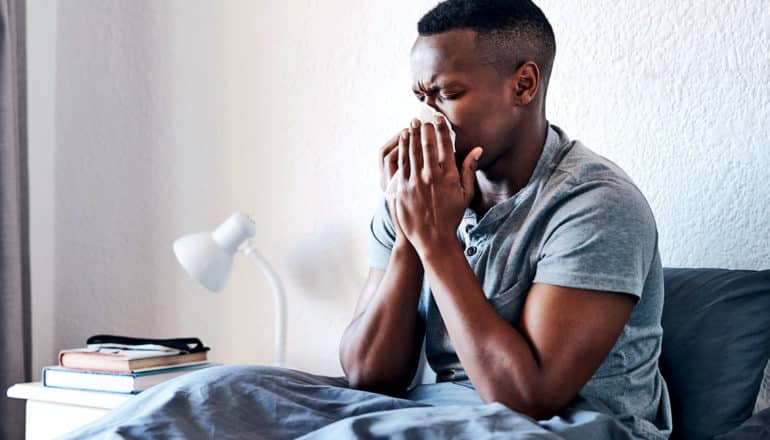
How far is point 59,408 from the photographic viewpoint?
1.91m

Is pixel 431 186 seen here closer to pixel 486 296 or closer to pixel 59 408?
pixel 486 296

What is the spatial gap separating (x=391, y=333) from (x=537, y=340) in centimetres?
31

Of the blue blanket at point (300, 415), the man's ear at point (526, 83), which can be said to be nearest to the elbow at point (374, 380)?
the blue blanket at point (300, 415)

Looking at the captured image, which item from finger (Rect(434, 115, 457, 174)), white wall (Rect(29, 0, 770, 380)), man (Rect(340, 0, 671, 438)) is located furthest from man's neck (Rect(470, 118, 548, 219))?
white wall (Rect(29, 0, 770, 380))

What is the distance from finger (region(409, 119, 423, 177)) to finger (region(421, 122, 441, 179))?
1 cm

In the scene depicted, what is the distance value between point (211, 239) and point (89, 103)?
0.65 m

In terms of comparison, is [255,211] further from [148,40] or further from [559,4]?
[559,4]

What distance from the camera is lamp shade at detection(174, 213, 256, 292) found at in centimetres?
201

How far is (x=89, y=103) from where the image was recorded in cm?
242

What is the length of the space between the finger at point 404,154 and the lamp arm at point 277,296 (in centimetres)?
75

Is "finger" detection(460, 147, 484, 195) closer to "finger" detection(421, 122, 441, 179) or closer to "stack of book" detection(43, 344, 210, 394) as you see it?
"finger" detection(421, 122, 441, 179)

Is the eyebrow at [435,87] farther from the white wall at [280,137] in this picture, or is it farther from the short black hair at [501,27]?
the white wall at [280,137]

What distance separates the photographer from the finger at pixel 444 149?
134 centimetres

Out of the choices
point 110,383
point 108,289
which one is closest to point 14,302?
point 108,289
